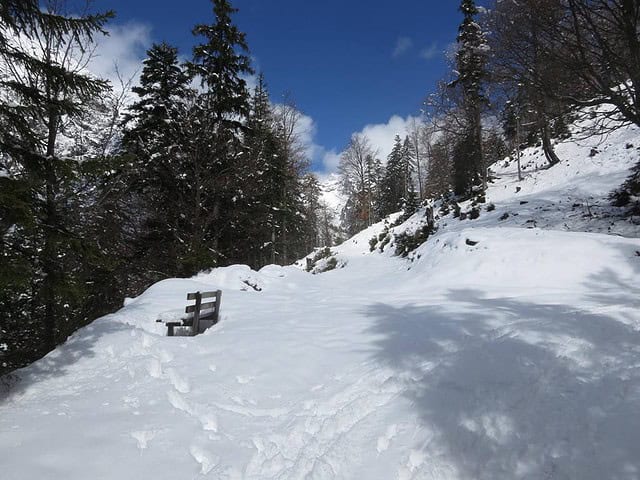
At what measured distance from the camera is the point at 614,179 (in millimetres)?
12453

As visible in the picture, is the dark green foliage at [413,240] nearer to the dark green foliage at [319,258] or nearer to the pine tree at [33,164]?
the dark green foliage at [319,258]

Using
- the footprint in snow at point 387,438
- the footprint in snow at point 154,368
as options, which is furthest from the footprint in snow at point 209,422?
the footprint in snow at point 387,438

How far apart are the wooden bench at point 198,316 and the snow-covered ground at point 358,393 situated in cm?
29

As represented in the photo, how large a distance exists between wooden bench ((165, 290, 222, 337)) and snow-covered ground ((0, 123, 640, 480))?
289 millimetres

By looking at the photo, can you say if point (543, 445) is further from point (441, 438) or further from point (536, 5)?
point (536, 5)

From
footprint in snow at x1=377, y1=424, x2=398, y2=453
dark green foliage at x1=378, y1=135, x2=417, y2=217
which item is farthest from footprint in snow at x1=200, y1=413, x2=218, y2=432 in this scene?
dark green foliage at x1=378, y1=135, x2=417, y2=217

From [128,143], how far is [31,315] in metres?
7.88

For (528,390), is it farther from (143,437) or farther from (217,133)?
(217,133)

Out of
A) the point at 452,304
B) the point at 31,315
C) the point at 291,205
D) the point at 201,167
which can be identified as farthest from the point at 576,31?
the point at 291,205

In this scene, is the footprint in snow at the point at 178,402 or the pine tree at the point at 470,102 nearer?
the footprint in snow at the point at 178,402

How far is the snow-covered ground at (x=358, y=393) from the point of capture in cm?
253

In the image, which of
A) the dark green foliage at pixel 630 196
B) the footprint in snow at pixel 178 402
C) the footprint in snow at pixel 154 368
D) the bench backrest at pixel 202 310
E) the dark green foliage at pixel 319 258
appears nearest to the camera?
the footprint in snow at pixel 178 402

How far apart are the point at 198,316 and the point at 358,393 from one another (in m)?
4.11

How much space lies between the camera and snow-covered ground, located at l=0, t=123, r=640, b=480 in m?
2.53
